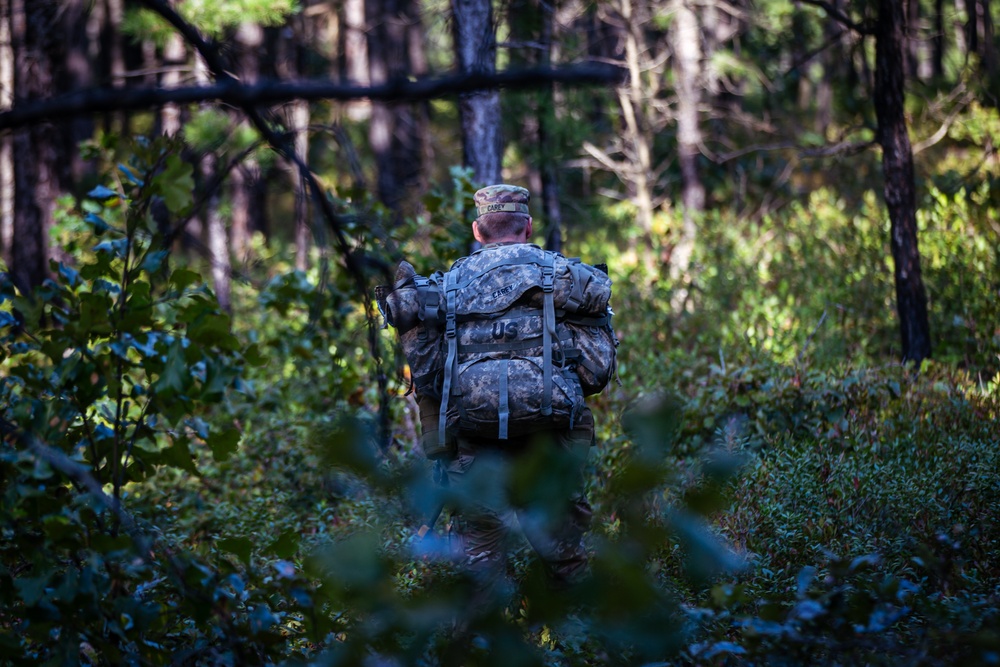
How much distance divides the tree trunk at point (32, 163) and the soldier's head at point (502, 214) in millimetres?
8229

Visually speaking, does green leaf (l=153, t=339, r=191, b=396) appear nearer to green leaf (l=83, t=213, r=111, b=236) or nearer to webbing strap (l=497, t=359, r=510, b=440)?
green leaf (l=83, t=213, r=111, b=236)

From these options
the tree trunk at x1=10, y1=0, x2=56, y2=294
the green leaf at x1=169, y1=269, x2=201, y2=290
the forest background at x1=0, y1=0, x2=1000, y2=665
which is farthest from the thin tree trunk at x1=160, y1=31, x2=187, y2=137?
→ the green leaf at x1=169, y1=269, x2=201, y2=290

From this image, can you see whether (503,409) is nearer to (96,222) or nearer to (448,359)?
(448,359)

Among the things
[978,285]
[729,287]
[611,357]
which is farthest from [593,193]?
[611,357]

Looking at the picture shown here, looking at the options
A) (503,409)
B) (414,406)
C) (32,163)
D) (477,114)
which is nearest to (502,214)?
(503,409)

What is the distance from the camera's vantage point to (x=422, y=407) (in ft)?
14.6

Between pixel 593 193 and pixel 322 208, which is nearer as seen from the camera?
pixel 322 208

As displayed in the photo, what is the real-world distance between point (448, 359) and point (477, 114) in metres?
4.28

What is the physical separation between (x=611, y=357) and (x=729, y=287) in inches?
248

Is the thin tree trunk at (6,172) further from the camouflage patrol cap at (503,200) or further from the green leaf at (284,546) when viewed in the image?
the green leaf at (284,546)

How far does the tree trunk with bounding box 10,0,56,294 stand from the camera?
10781 millimetres

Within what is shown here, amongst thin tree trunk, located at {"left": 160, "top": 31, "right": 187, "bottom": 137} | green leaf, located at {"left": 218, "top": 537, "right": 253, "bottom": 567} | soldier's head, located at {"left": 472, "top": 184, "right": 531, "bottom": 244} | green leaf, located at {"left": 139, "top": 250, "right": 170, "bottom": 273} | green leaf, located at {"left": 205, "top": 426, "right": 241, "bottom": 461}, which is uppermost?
thin tree trunk, located at {"left": 160, "top": 31, "right": 187, "bottom": 137}

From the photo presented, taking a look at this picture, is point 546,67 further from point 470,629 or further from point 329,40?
point 329,40

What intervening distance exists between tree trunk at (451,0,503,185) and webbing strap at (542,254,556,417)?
3.86 meters
